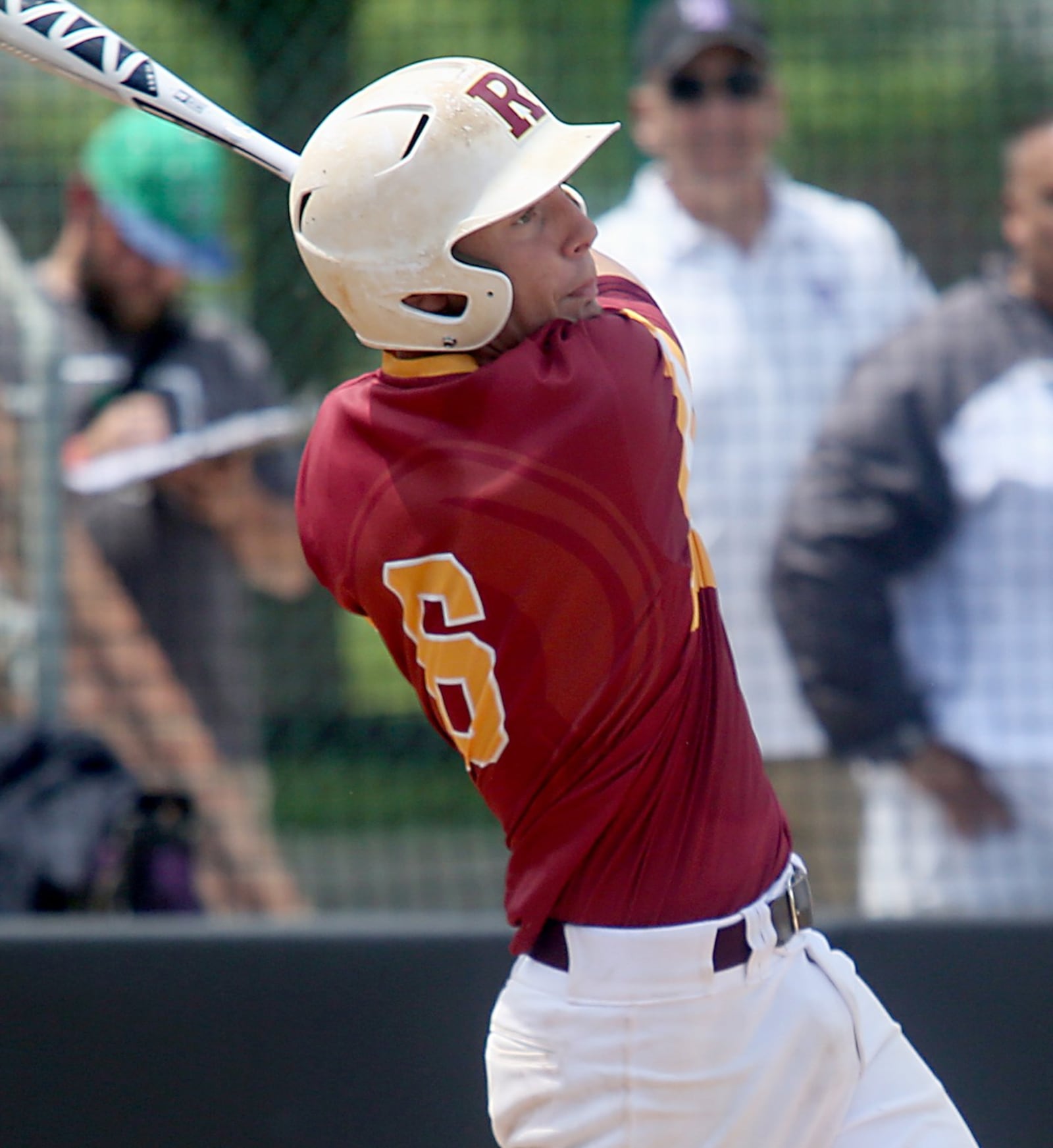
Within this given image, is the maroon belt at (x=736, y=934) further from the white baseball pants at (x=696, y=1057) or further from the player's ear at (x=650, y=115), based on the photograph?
the player's ear at (x=650, y=115)

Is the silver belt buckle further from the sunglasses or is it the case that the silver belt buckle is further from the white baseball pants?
the sunglasses

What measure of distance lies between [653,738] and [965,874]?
208cm

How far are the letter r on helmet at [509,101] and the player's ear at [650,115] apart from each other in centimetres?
228

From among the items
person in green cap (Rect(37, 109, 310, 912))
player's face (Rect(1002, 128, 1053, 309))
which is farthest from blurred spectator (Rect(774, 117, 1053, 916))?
person in green cap (Rect(37, 109, 310, 912))

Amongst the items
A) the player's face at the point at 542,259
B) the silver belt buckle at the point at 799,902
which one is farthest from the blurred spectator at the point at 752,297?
the player's face at the point at 542,259

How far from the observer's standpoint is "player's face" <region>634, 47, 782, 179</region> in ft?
13.9

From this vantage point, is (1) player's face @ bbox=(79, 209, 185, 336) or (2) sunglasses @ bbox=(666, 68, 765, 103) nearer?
(2) sunglasses @ bbox=(666, 68, 765, 103)

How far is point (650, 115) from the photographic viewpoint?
4.33m

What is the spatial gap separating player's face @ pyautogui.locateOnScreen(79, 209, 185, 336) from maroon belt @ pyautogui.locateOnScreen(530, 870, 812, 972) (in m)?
2.72

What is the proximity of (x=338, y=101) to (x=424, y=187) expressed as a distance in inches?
139

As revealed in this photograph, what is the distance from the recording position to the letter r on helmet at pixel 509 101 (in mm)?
2029

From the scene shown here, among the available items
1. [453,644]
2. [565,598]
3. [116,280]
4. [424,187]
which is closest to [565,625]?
[565,598]

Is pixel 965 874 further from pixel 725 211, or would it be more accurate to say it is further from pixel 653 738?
pixel 653 738

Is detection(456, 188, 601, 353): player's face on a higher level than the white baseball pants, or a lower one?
higher
